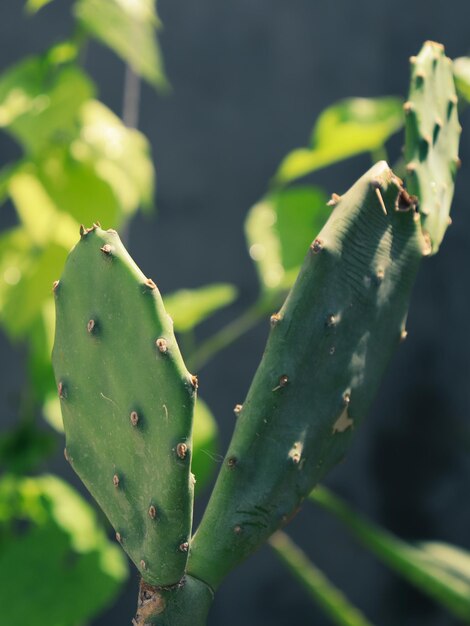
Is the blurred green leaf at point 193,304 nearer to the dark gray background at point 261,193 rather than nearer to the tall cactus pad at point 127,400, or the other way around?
the tall cactus pad at point 127,400

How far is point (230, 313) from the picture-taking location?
217 cm

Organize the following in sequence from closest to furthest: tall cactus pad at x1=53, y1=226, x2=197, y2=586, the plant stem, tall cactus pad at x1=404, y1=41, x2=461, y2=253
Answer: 1. tall cactus pad at x1=53, y1=226, x2=197, y2=586
2. tall cactus pad at x1=404, y1=41, x2=461, y2=253
3. the plant stem

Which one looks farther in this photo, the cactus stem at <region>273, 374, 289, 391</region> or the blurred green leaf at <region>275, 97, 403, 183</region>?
the blurred green leaf at <region>275, 97, 403, 183</region>

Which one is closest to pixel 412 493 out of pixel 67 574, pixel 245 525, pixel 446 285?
pixel 446 285

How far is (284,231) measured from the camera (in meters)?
1.29

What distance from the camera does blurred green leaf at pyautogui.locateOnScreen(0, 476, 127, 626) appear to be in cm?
121

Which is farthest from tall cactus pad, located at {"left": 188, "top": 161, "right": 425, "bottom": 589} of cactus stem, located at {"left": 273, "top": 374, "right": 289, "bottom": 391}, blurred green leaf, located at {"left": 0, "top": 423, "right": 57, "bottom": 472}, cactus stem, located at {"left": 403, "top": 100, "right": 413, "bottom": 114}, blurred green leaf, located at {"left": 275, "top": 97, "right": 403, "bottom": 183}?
blurred green leaf, located at {"left": 0, "top": 423, "right": 57, "bottom": 472}

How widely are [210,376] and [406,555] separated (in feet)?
A: 2.83

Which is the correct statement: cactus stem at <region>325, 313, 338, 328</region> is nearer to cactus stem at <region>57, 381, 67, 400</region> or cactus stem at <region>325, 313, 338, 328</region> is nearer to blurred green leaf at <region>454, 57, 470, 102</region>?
cactus stem at <region>57, 381, 67, 400</region>

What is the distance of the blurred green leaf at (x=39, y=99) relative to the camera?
1232mm

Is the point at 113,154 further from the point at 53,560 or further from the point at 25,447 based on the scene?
the point at 53,560

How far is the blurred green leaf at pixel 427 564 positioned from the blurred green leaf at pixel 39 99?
1.92 feet

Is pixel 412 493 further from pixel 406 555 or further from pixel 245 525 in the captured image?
pixel 245 525

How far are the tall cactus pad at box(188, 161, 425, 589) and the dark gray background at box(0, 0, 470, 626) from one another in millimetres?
1443
